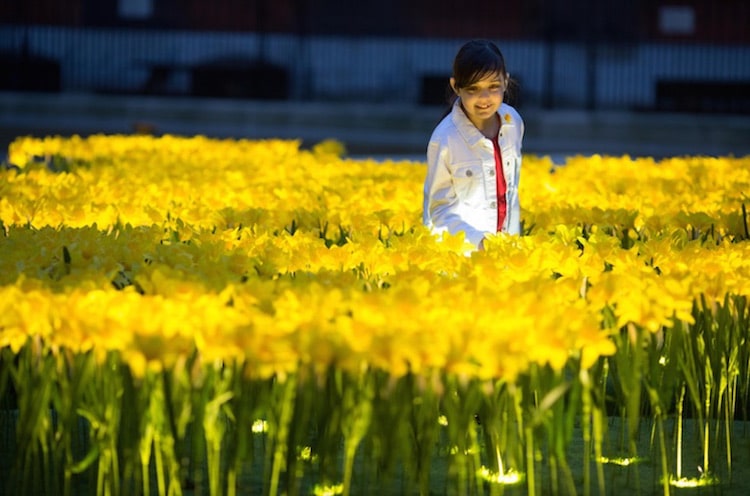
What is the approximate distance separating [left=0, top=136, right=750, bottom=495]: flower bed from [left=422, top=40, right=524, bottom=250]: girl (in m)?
0.76

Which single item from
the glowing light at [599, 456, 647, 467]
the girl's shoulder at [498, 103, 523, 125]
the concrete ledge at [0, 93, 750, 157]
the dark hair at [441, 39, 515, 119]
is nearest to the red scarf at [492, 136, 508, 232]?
the girl's shoulder at [498, 103, 523, 125]

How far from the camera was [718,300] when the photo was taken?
16.3ft

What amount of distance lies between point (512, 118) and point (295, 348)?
9.40 feet

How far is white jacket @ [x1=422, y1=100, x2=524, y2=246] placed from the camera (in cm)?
647

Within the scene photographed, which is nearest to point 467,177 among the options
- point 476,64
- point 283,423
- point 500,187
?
point 500,187

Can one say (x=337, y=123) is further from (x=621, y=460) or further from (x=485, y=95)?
(x=621, y=460)

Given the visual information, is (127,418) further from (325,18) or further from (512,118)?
(325,18)

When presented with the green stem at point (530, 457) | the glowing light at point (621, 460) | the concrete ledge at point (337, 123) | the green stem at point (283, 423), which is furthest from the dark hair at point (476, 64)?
the concrete ledge at point (337, 123)

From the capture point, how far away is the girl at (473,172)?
6.47 metres

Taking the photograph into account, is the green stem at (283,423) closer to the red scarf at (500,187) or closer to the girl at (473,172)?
the girl at (473,172)

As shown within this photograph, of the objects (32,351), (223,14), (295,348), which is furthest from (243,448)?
(223,14)

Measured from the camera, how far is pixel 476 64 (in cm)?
617

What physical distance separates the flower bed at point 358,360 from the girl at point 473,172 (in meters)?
0.76

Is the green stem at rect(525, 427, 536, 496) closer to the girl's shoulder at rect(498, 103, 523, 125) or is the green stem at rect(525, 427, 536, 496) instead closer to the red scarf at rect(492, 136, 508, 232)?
the red scarf at rect(492, 136, 508, 232)
